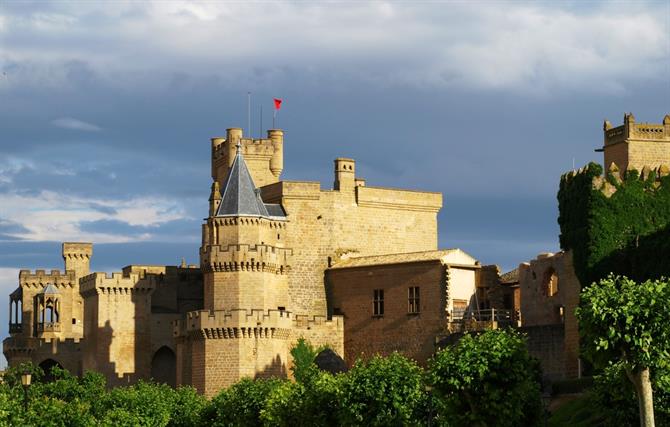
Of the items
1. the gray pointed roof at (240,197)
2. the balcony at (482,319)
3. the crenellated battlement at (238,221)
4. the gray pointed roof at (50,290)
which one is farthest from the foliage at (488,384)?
the gray pointed roof at (50,290)

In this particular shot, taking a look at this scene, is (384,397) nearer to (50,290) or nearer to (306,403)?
(306,403)

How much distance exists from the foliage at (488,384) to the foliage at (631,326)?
814 cm

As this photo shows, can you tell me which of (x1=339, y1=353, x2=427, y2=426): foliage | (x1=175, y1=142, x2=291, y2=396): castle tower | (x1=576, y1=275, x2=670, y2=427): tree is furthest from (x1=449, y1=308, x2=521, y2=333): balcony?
(x1=576, y1=275, x2=670, y2=427): tree

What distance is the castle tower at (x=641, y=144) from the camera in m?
85.2

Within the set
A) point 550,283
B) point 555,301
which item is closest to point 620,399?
point 555,301

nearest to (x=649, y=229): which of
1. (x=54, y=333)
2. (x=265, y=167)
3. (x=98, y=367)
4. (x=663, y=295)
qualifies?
(x=663, y=295)

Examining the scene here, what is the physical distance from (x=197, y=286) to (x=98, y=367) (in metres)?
7.59

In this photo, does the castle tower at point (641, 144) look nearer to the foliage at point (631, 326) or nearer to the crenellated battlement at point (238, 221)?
the crenellated battlement at point (238, 221)

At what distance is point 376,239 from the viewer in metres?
95.2

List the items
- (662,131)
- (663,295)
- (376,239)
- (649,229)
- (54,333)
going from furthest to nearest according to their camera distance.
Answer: (54,333)
(376,239)
(662,131)
(649,229)
(663,295)

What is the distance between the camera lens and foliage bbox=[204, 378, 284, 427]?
246ft

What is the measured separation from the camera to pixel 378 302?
3516 inches

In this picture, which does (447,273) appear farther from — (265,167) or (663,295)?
(663,295)

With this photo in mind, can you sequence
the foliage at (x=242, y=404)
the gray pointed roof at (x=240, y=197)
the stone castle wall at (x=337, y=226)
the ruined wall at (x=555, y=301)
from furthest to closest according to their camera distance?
the stone castle wall at (x=337, y=226) < the gray pointed roof at (x=240, y=197) < the ruined wall at (x=555, y=301) < the foliage at (x=242, y=404)
